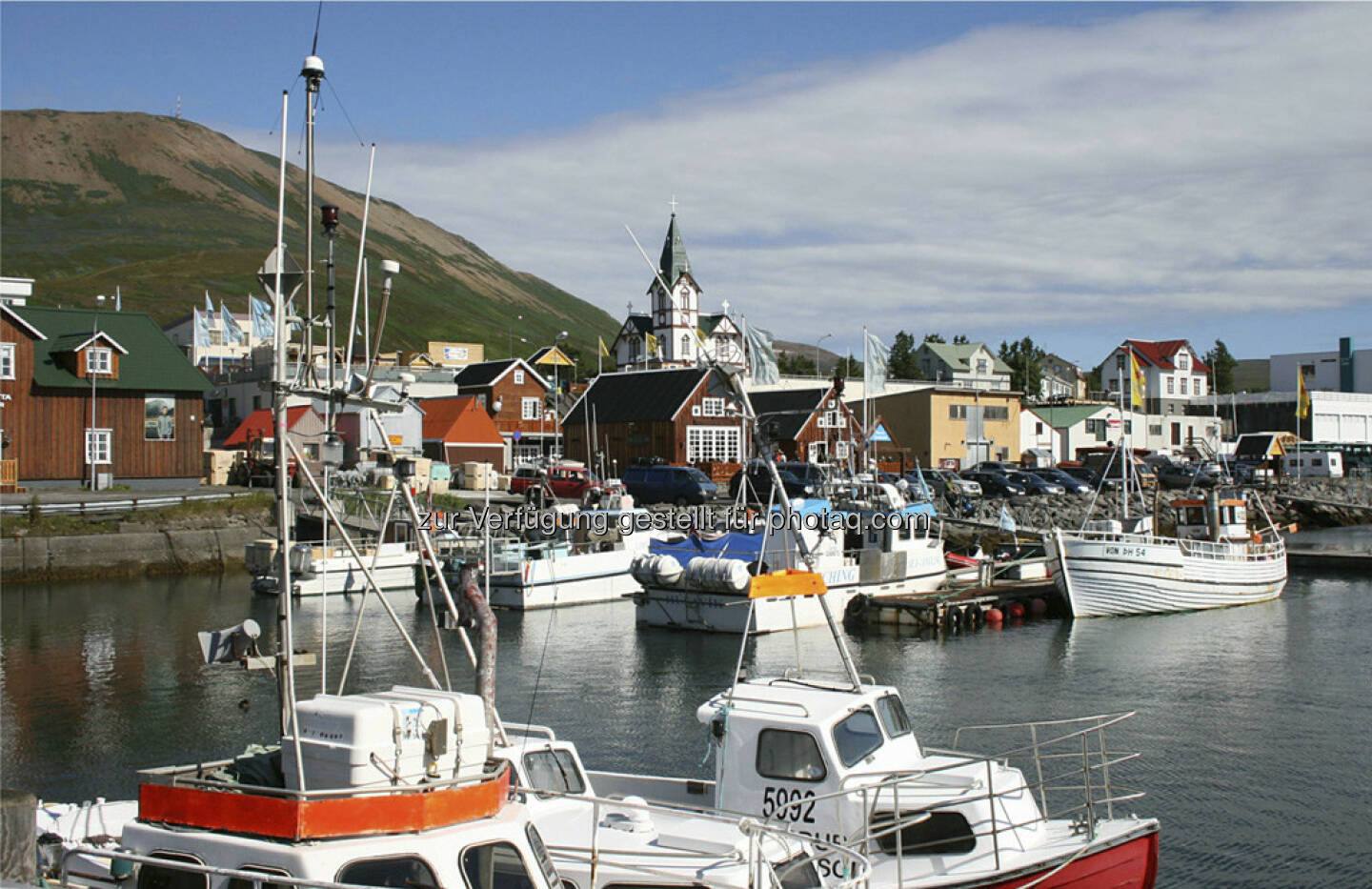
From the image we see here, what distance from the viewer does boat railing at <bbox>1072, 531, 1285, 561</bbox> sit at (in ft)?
131

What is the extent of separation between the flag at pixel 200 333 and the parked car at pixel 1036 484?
246 feet

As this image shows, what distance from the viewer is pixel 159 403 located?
194ft

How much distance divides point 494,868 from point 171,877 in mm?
2420

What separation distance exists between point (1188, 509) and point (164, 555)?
130 feet

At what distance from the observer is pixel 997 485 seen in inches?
2773

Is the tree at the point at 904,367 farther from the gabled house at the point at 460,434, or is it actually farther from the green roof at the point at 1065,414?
the gabled house at the point at 460,434

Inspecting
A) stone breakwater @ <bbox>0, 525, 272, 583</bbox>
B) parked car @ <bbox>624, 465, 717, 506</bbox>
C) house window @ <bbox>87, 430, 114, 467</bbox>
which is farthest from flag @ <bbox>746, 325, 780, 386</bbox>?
house window @ <bbox>87, 430, 114, 467</bbox>

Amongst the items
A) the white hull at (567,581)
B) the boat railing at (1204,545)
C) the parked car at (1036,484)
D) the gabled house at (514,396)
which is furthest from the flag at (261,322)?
the boat railing at (1204,545)

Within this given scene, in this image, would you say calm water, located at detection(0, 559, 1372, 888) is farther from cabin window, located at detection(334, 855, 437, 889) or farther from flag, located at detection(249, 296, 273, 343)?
flag, located at detection(249, 296, 273, 343)

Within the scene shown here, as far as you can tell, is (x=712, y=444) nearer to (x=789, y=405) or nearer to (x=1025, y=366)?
(x=789, y=405)

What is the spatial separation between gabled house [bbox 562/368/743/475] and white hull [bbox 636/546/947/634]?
33919 mm

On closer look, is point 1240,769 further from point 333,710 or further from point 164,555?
point 164,555

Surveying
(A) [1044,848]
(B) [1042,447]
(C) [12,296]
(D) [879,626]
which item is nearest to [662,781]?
(A) [1044,848]

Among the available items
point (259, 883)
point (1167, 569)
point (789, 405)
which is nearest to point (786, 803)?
point (259, 883)
